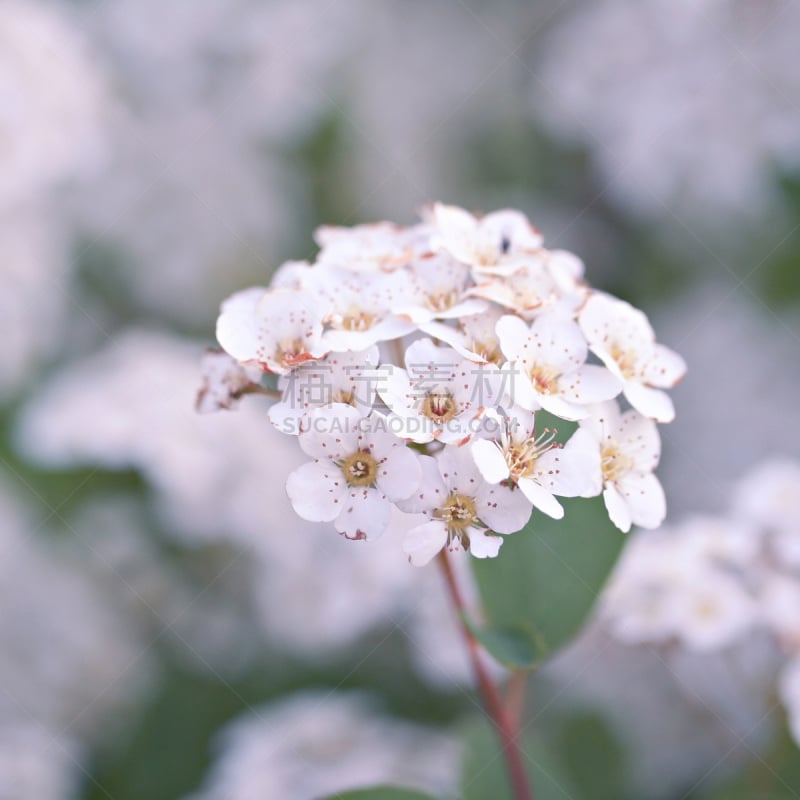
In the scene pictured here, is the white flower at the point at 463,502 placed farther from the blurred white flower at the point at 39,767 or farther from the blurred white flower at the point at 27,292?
the blurred white flower at the point at 27,292

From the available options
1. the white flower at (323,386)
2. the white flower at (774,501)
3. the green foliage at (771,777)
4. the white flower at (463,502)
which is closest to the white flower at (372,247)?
the white flower at (323,386)

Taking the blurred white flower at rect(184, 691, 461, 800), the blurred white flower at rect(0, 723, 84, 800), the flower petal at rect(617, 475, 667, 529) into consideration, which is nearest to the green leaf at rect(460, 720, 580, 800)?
the blurred white flower at rect(184, 691, 461, 800)

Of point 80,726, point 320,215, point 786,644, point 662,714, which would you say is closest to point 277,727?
point 80,726

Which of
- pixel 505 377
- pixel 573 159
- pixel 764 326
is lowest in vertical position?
pixel 505 377

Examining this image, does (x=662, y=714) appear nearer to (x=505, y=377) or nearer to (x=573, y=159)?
(x=505, y=377)

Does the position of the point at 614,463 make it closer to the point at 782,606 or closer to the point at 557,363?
the point at 557,363

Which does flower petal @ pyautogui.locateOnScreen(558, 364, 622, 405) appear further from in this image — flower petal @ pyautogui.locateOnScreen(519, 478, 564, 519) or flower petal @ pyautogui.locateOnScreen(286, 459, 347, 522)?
flower petal @ pyautogui.locateOnScreen(286, 459, 347, 522)

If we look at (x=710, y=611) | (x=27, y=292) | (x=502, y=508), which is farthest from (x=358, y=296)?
(x=27, y=292)
